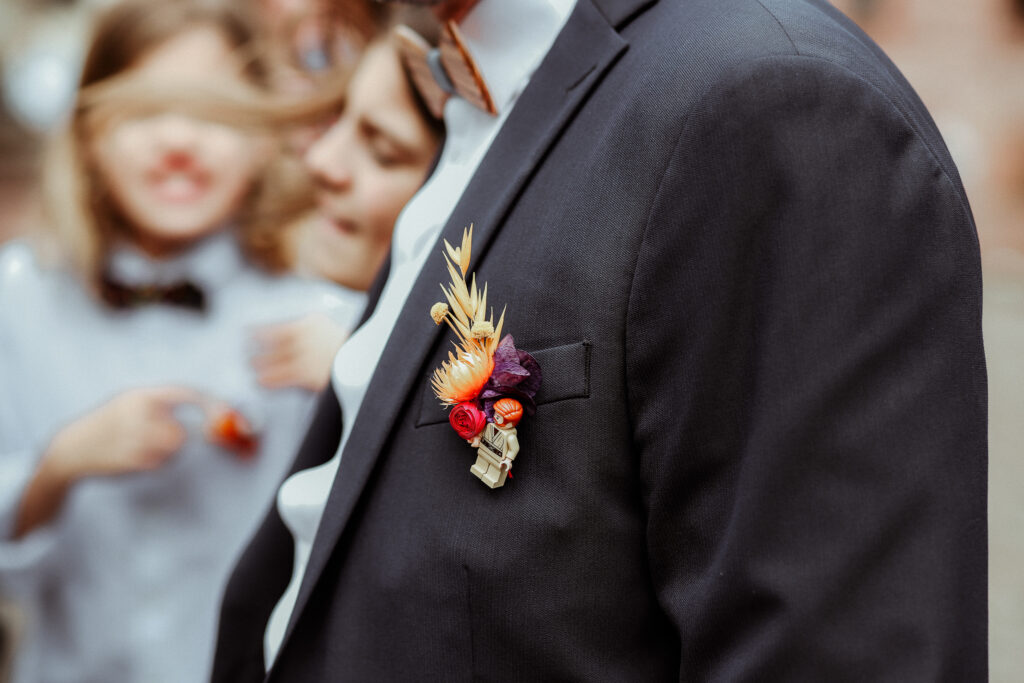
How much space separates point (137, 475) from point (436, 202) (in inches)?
34.9

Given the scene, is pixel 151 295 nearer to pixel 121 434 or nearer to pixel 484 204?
pixel 121 434

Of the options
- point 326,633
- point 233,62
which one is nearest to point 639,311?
point 326,633

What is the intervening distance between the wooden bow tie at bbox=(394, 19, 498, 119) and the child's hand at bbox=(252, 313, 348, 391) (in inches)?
22.1

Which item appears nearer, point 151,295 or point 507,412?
point 507,412

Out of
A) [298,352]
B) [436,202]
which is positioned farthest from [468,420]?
[298,352]

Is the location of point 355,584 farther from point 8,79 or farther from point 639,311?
point 8,79

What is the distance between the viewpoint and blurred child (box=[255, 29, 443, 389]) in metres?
1.49

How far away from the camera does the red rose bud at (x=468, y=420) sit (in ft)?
2.16

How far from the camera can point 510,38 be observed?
31.9 inches

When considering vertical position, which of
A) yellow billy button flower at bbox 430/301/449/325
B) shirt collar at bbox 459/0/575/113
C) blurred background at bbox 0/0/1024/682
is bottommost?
blurred background at bbox 0/0/1024/682

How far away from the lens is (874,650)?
0.56 metres

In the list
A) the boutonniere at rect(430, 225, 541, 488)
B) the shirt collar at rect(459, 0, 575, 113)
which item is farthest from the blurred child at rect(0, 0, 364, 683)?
the boutonniere at rect(430, 225, 541, 488)

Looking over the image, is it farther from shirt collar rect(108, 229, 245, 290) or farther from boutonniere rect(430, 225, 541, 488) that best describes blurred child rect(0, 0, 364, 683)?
boutonniere rect(430, 225, 541, 488)

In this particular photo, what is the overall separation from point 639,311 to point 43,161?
1.25 metres
